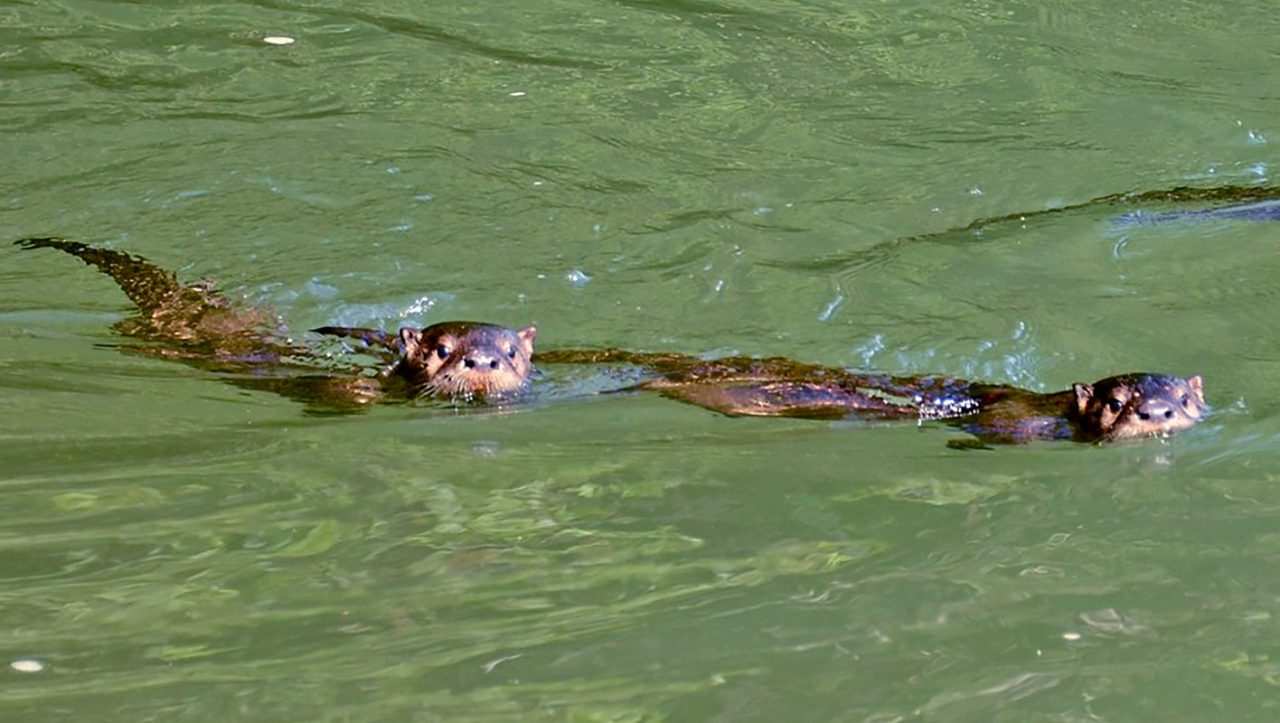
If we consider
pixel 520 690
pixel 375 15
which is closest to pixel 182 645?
pixel 520 690

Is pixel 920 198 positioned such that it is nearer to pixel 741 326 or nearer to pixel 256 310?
pixel 741 326

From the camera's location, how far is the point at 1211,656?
3332 millimetres

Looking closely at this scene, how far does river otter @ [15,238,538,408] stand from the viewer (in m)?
5.29

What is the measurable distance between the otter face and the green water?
0.06m

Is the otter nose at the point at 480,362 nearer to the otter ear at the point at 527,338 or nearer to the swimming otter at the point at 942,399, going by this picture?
the otter ear at the point at 527,338

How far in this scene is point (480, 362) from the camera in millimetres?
5266

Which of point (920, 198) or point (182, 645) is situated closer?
point (182, 645)

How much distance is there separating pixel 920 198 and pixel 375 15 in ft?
11.3

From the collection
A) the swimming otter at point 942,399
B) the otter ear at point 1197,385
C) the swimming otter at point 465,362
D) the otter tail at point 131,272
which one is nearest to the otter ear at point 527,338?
the swimming otter at point 465,362

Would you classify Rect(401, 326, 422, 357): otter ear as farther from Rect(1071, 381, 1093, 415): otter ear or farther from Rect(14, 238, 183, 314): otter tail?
Rect(1071, 381, 1093, 415): otter ear

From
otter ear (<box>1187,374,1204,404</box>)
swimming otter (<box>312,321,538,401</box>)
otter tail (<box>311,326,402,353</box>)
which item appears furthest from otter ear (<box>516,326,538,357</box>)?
otter ear (<box>1187,374,1204,404</box>)

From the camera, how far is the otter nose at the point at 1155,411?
4.69 m

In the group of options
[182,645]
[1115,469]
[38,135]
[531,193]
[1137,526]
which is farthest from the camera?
[38,135]

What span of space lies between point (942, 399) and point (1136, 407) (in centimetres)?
65
